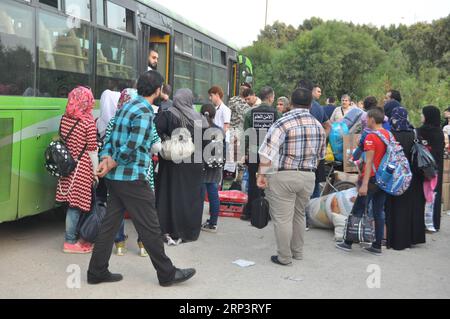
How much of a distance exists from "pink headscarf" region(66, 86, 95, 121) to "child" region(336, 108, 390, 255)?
10.4ft

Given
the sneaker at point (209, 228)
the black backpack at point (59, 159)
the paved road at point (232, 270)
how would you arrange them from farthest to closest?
the sneaker at point (209, 228) < the black backpack at point (59, 159) < the paved road at point (232, 270)

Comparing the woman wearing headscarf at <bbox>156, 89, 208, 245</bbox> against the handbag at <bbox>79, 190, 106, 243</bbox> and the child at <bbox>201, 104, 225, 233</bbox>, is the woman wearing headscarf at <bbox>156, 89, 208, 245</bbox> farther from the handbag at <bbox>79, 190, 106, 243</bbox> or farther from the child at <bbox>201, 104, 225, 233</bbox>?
the handbag at <bbox>79, 190, 106, 243</bbox>

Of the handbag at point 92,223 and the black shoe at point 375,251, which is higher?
the handbag at point 92,223

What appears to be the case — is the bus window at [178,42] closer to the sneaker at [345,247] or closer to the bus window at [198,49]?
the bus window at [198,49]

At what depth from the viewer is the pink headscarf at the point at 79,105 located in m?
6.16

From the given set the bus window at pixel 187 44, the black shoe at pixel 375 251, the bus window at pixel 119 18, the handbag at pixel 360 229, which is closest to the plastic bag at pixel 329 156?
the handbag at pixel 360 229

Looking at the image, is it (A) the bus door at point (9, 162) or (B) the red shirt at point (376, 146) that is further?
(B) the red shirt at point (376, 146)

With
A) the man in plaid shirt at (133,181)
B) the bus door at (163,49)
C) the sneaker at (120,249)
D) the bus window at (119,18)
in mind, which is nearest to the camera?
the man in plaid shirt at (133,181)

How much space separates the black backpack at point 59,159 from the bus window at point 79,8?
1672mm

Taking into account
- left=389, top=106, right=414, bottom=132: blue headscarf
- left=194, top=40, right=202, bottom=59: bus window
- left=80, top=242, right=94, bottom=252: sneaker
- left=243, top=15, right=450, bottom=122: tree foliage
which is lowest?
left=80, top=242, right=94, bottom=252: sneaker

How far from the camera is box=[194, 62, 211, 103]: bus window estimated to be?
12.4m

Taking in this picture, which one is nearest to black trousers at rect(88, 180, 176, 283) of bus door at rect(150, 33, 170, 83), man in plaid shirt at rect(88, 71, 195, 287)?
man in plaid shirt at rect(88, 71, 195, 287)

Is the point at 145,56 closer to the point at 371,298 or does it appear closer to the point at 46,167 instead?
the point at 46,167

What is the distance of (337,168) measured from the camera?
30.5 feet
